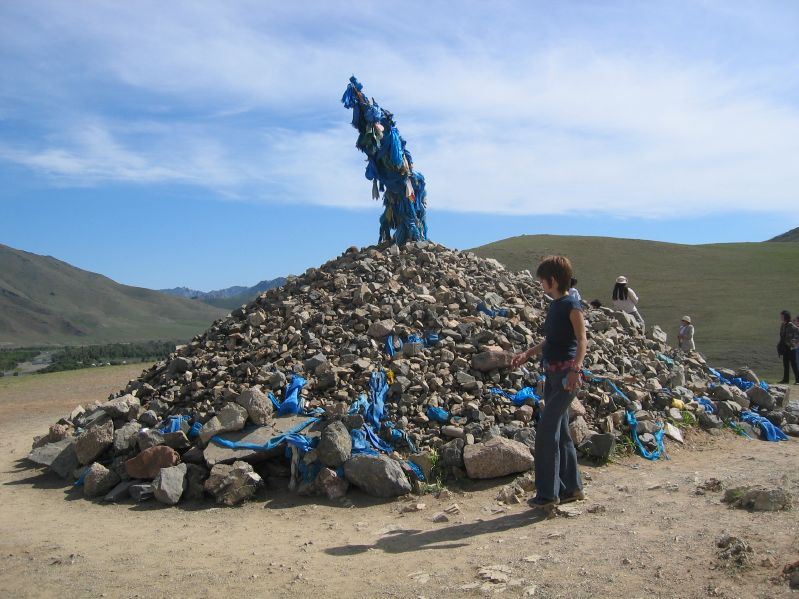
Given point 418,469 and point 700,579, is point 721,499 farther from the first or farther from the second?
point 418,469

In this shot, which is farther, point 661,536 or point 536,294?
point 536,294

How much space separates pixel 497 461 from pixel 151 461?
142 inches

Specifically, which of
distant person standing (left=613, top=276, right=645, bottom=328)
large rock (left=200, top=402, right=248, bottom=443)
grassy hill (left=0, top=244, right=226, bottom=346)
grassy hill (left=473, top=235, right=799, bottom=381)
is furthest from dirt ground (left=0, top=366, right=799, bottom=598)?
grassy hill (left=0, top=244, right=226, bottom=346)

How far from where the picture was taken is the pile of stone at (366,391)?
265 inches

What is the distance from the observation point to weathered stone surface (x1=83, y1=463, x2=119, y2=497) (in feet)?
23.4

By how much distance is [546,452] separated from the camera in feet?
16.4

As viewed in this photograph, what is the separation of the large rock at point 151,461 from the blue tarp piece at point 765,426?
703cm

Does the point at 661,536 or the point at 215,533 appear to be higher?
the point at 661,536

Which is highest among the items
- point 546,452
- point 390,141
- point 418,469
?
point 390,141

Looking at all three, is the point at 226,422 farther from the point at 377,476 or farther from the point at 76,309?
the point at 76,309

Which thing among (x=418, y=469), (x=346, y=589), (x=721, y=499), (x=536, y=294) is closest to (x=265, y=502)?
(x=418, y=469)

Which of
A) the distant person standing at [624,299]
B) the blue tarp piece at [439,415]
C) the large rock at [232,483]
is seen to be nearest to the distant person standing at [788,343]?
the distant person standing at [624,299]

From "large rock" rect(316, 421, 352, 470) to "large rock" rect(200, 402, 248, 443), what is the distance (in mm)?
1025

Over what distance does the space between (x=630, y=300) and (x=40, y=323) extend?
77.1 meters
